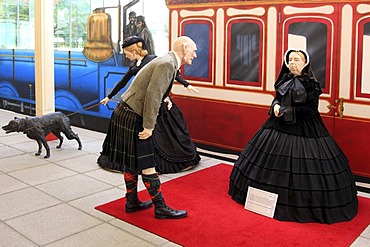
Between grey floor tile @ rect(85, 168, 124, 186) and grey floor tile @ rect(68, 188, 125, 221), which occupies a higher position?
grey floor tile @ rect(85, 168, 124, 186)

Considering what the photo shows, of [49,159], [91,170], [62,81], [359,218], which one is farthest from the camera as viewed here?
[62,81]

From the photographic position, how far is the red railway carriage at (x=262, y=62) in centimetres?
465

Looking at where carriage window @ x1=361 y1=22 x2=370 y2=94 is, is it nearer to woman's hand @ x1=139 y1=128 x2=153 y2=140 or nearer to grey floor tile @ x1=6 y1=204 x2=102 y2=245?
woman's hand @ x1=139 y1=128 x2=153 y2=140

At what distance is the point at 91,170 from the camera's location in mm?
5184

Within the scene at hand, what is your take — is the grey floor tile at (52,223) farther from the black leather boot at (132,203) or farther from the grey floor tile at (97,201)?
the black leather boot at (132,203)

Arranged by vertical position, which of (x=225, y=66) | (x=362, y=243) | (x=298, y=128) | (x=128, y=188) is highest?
(x=225, y=66)

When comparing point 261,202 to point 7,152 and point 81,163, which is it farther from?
point 7,152

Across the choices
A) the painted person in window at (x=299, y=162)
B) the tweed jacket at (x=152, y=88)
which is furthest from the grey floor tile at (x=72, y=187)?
the painted person in window at (x=299, y=162)

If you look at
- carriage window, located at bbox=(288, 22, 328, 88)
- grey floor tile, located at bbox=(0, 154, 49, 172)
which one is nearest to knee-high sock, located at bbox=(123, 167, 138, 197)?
grey floor tile, located at bbox=(0, 154, 49, 172)

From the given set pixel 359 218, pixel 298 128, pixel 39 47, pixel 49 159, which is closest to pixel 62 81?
pixel 39 47

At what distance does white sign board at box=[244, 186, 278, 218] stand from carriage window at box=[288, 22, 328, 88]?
5.46ft

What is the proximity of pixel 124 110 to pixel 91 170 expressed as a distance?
6.09 ft

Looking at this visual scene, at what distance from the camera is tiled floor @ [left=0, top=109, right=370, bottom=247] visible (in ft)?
→ 11.0

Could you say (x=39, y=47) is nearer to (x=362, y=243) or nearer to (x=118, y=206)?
(x=118, y=206)
